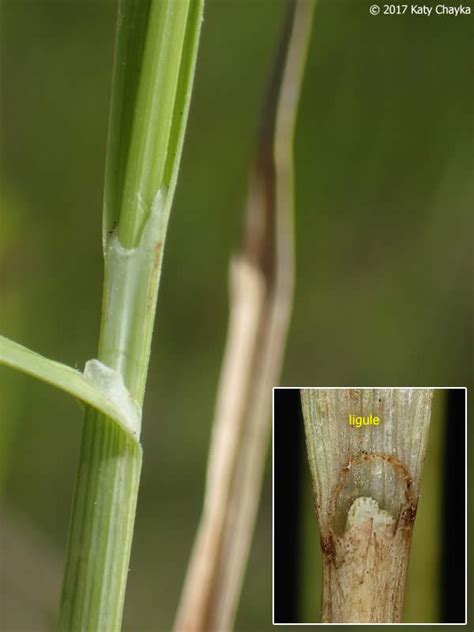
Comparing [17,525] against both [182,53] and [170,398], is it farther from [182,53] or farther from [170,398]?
[182,53]

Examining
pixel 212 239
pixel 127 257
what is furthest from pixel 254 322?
pixel 212 239

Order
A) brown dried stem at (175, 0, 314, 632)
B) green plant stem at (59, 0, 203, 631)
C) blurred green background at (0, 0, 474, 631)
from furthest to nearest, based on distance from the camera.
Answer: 1. blurred green background at (0, 0, 474, 631)
2. brown dried stem at (175, 0, 314, 632)
3. green plant stem at (59, 0, 203, 631)

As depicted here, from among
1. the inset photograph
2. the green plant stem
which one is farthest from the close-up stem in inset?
the green plant stem

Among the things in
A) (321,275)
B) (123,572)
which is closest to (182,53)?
(123,572)

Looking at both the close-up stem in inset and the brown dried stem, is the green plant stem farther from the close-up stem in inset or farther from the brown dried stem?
the close-up stem in inset

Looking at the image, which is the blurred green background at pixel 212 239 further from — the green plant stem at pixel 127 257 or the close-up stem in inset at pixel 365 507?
the green plant stem at pixel 127 257

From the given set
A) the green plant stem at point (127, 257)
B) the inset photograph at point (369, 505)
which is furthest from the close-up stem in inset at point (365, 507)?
the green plant stem at point (127, 257)
